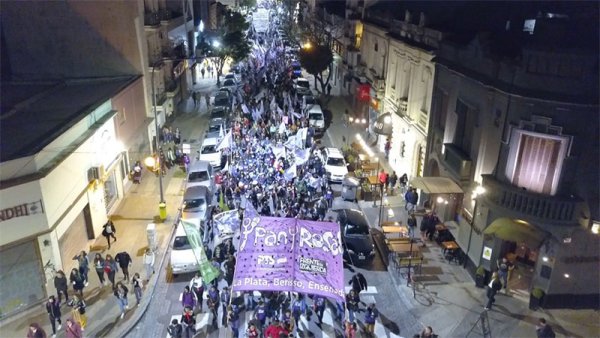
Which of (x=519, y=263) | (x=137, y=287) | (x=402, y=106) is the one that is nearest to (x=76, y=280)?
(x=137, y=287)

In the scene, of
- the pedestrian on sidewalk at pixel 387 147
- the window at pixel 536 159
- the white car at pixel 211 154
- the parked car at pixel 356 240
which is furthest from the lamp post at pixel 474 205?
the white car at pixel 211 154

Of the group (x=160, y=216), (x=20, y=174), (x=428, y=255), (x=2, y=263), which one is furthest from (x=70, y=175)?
(x=428, y=255)

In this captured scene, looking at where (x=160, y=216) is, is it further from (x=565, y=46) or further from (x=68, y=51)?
(x=565, y=46)

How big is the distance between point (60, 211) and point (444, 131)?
58.0 feet

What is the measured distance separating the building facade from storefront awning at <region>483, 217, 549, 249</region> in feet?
0.12

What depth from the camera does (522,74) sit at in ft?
52.7

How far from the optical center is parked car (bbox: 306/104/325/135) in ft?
125

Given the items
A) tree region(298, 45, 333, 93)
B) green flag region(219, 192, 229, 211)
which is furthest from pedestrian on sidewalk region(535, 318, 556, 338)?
tree region(298, 45, 333, 93)

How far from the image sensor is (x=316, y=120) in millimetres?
38688

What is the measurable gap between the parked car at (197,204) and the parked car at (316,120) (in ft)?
50.0

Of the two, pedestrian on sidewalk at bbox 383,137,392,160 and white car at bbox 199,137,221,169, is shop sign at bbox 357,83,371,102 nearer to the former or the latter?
pedestrian on sidewalk at bbox 383,137,392,160

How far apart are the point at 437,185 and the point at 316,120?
61.6 feet

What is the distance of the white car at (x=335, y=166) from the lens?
2853cm

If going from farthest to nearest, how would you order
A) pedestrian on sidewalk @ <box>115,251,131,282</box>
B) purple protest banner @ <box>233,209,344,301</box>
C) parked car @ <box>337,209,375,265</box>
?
parked car @ <box>337,209,375,265</box>
pedestrian on sidewalk @ <box>115,251,131,282</box>
purple protest banner @ <box>233,209,344,301</box>
